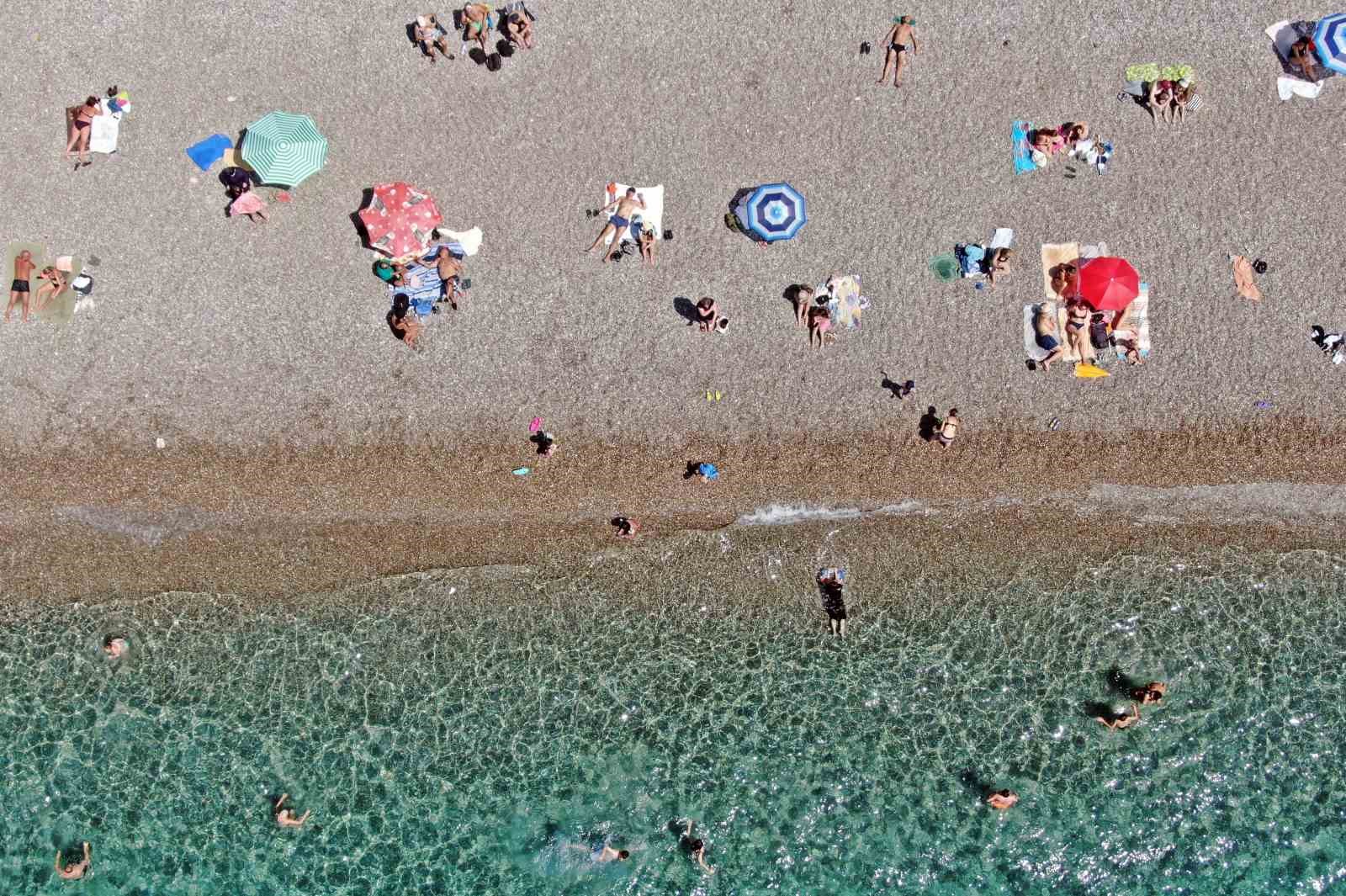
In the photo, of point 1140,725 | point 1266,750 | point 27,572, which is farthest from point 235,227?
point 1266,750

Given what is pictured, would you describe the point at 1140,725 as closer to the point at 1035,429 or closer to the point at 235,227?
the point at 1035,429

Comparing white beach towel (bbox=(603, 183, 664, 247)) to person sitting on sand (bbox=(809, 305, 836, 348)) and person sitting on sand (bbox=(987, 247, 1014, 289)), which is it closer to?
person sitting on sand (bbox=(809, 305, 836, 348))

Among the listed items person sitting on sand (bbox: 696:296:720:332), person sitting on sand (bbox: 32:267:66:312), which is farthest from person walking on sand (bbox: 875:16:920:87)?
person sitting on sand (bbox: 32:267:66:312)

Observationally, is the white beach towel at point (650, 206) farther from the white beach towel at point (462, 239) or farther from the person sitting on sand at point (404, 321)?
the person sitting on sand at point (404, 321)

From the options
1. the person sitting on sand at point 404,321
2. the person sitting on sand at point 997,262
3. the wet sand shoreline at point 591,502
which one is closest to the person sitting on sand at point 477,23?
the person sitting on sand at point 404,321

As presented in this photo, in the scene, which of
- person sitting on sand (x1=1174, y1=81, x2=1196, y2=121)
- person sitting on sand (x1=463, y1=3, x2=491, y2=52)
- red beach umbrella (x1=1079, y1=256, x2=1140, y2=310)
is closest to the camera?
red beach umbrella (x1=1079, y1=256, x2=1140, y2=310)

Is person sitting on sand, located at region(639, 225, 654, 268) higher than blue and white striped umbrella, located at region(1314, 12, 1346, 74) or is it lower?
lower
